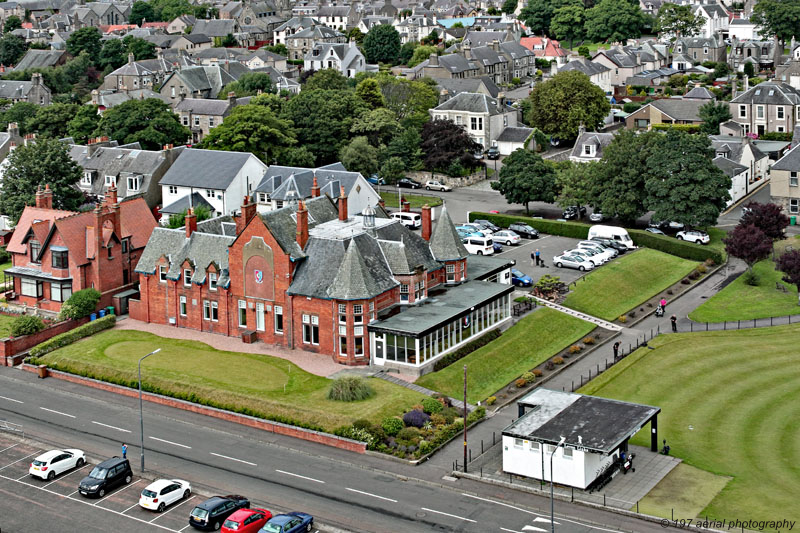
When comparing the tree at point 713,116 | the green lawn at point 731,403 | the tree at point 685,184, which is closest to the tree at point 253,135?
the tree at point 685,184

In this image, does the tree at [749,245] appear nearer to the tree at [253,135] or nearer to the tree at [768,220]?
the tree at [768,220]

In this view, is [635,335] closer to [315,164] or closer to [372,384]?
[372,384]

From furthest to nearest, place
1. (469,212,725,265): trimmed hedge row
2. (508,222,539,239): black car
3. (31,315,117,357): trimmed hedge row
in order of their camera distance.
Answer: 1. (508,222,539,239): black car
2. (469,212,725,265): trimmed hedge row
3. (31,315,117,357): trimmed hedge row

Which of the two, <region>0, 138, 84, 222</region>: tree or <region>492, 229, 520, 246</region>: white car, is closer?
<region>492, 229, 520, 246</region>: white car

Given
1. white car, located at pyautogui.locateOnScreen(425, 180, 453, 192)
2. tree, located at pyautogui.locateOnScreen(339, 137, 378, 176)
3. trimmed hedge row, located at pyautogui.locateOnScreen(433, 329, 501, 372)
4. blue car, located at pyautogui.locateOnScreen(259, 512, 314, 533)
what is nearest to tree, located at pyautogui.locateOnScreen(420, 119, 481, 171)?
white car, located at pyautogui.locateOnScreen(425, 180, 453, 192)

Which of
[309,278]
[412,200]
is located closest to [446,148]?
[412,200]

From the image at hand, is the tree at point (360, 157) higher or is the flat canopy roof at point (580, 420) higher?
the tree at point (360, 157)

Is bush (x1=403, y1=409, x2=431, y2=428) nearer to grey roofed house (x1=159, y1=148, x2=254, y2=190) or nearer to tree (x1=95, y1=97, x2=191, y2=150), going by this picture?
grey roofed house (x1=159, y1=148, x2=254, y2=190)
